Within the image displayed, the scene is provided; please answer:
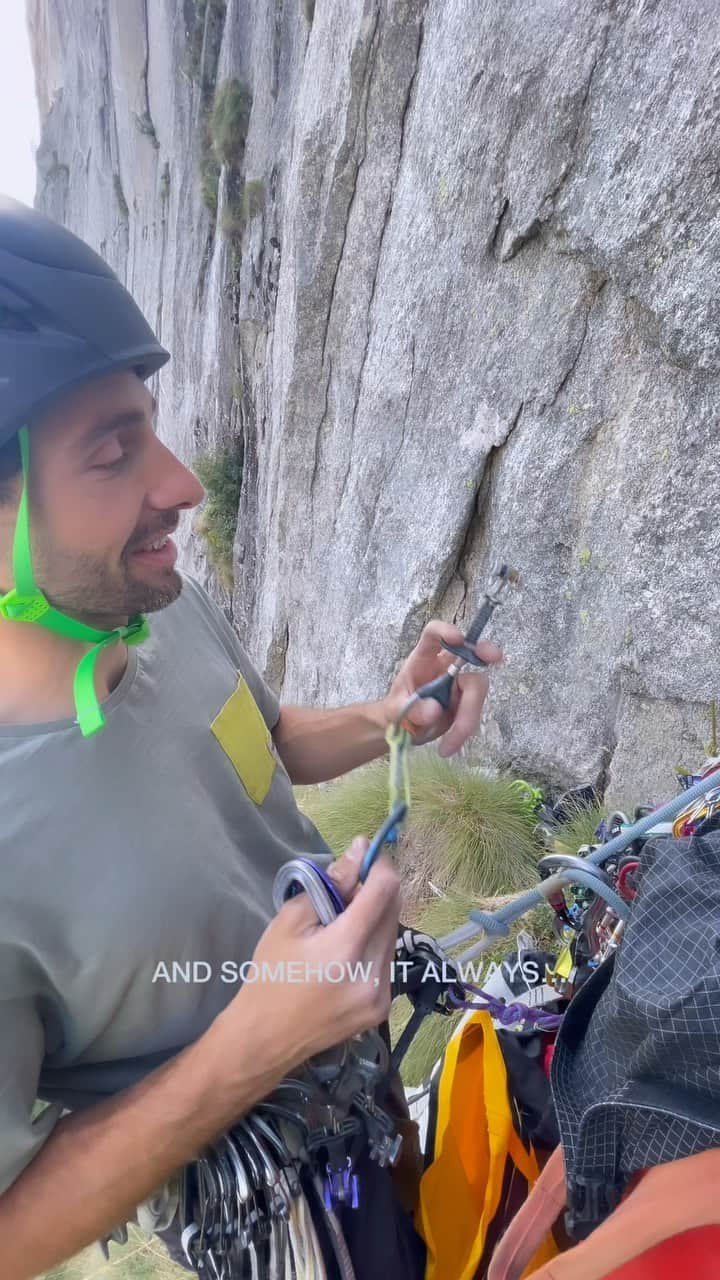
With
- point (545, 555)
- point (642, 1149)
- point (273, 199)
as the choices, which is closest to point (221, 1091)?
point (642, 1149)

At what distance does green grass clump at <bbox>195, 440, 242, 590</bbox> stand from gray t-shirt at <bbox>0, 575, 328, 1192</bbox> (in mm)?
7638

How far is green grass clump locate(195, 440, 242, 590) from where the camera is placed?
8570 millimetres

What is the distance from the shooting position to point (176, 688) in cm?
132

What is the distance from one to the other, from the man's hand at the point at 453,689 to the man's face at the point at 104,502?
53 cm

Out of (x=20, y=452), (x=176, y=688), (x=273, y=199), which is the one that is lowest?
(x=176, y=688)

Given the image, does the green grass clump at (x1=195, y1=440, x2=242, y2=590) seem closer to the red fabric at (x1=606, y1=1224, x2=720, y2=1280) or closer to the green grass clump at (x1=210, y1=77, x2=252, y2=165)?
the green grass clump at (x1=210, y1=77, x2=252, y2=165)

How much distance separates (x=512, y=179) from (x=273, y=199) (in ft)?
15.4

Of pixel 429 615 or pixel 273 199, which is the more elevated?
pixel 273 199

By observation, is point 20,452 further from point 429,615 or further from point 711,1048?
point 429,615

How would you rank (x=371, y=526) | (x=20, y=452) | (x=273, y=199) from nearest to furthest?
(x=20, y=452), (x=371, y=526), (x=273, y=199)

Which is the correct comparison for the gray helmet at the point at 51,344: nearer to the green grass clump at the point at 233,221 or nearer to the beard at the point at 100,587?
the beard at the point at 100,587

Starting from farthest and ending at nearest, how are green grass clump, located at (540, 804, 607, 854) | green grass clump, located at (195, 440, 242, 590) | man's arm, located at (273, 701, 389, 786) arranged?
green grass clump, located at (195, 440, 242, 590), green grass clump, located at (540, 804, 607, 854), man's arm, located at (273, 701, 389, 786)

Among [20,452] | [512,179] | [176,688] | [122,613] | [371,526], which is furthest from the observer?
[371,526]

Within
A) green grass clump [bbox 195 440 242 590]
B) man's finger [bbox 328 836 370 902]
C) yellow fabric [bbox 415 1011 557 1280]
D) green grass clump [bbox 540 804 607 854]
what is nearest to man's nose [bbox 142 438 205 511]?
man's finger [bbox 328 836 370 902]
